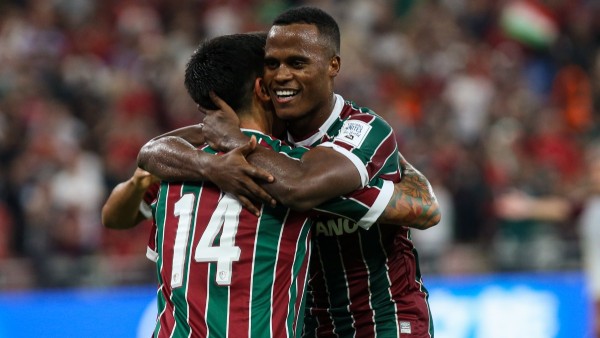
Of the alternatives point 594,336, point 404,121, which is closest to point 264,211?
point 594,336

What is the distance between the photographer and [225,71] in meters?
3.97

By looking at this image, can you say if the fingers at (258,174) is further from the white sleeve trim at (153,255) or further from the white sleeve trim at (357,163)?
the white sleeve trim at (153,255)

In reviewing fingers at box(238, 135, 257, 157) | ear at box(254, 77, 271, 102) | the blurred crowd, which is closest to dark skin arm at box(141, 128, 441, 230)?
fingers at box(238, 135, 257, 157)

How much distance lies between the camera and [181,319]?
12.7ft

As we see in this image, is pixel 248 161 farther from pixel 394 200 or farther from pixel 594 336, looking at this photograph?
pixel 594 336

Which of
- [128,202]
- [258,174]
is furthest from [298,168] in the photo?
[128,202]

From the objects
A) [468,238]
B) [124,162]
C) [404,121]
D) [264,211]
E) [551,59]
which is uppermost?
[551,59]

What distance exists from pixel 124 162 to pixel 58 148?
28.2 inches

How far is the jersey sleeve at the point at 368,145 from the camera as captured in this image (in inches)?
158

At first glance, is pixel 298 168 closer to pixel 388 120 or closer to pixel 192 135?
pixel 192 135

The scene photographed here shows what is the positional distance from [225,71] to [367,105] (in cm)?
749

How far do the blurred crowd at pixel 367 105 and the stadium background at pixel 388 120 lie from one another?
0.02 m

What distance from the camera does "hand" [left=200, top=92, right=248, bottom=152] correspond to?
3.95 metres

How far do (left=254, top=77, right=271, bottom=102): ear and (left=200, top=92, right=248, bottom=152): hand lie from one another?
0.40 ft
